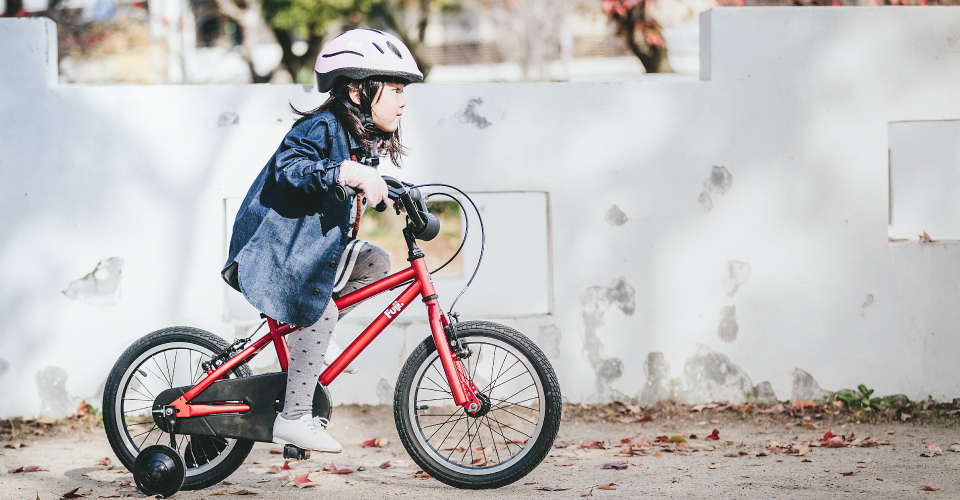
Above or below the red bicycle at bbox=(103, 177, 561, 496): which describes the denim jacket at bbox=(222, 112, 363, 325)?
above

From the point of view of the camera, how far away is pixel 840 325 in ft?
14.8

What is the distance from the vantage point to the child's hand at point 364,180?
9.11ft

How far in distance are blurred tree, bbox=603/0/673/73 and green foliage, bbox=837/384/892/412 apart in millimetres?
6170

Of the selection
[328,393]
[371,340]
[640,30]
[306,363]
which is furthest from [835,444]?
[640,30]

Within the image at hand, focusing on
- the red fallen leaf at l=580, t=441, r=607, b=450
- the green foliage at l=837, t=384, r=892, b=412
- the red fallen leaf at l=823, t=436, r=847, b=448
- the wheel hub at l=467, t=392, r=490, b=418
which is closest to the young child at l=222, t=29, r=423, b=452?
the wheel hub at l=467, t=392, r=490, b=418

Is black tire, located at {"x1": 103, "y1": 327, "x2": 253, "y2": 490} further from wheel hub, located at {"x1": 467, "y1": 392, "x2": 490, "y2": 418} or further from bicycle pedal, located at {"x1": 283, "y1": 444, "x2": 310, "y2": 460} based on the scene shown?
wheel hub, located at {"x1": 467, "y1": 392, "x2": 490, "y2": 418}

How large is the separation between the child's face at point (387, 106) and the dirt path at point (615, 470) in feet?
5.00

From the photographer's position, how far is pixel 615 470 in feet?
11.9

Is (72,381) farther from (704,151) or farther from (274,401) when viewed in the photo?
(704,151)

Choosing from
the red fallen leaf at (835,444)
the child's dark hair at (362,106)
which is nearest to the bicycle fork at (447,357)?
the child's dark hair at (362,106)

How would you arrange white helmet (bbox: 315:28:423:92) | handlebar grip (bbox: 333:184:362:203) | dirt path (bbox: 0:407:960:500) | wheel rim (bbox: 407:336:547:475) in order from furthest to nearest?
dirt path (bbox: 0:407:960:500) → wheel rim (bbox: 407:336:547:475) → white helmet (bbox: 315:28:423:92) → handlebar grip (bbox: 333:184:362:203)

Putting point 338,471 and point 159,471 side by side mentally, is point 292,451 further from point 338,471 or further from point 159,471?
point 338,471

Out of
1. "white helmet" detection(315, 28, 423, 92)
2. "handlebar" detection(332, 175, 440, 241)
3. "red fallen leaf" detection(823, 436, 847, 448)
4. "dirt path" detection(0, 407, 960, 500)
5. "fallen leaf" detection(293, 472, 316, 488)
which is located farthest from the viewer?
"red fallen leaf" detection(823, 436, 847, 448)

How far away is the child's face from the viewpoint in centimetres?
311
